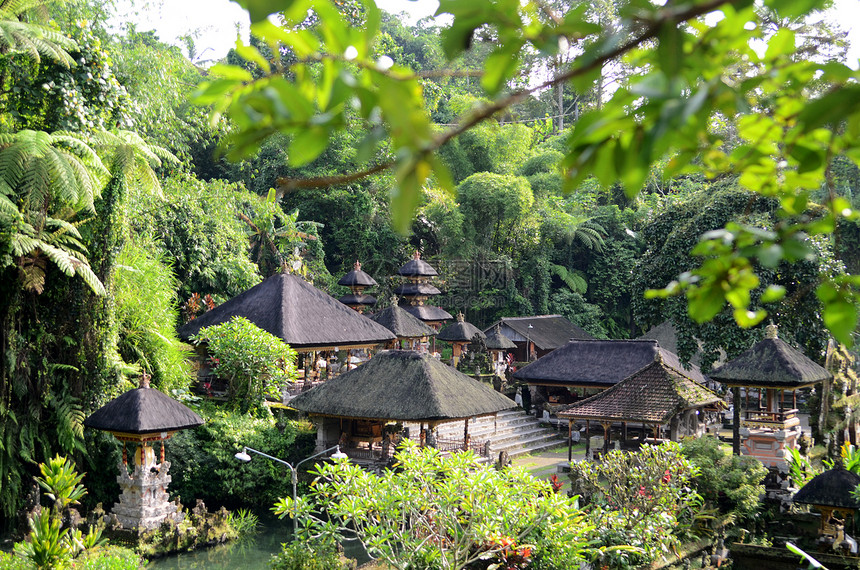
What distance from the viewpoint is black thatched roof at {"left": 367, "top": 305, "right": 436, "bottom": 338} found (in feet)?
77.5

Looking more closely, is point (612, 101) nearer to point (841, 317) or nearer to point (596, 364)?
point (841, 317)

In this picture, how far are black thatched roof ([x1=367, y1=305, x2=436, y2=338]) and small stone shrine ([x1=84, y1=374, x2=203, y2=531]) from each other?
1094cm

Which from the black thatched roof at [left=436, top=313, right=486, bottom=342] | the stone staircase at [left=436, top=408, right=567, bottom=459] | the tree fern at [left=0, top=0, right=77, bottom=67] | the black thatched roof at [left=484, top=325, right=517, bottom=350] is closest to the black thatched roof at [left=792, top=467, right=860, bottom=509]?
the stone staircase at [left=436, top=408, right=567, bottom=459]

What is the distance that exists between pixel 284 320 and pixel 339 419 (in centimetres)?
310

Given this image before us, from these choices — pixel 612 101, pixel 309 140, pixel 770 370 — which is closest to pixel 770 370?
pixel 770 370

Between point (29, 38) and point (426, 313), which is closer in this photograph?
point (29, 38)

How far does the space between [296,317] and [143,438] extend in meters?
7.02

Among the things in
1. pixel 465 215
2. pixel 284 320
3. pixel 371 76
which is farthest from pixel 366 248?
pixel 371 76

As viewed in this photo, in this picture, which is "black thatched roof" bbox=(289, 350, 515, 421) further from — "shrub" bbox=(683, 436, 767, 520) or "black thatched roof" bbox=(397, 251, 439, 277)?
"black thatched roof" bbox=(397, 251, 439, 277)

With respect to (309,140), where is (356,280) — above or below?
above

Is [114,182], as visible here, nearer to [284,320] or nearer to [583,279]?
[284,320]

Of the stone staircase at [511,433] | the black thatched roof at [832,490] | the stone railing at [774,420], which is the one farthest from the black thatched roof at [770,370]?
the stone staircase at [511,433]

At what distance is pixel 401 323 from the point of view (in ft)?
78.6

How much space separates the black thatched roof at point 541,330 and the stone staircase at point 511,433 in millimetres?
4660
